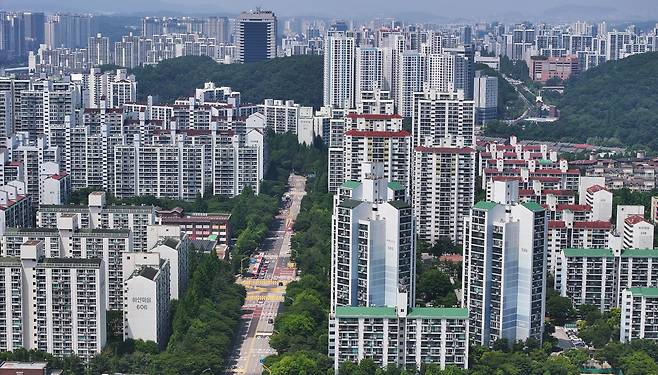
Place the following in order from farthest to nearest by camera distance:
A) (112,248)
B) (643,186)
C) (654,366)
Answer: (643,186), (112,248), (654,366)

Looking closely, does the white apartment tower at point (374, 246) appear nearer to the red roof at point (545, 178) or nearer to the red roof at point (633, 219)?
the red roof at point (633, 219)

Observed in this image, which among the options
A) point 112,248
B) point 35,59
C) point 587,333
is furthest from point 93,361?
point 35,59

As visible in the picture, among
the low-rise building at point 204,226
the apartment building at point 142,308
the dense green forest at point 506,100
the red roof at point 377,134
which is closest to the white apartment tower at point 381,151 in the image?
the red roof at point 377,134

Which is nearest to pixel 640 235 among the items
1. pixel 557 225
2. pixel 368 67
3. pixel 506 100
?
pixel 557 225

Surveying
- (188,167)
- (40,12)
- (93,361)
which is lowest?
(93,361)

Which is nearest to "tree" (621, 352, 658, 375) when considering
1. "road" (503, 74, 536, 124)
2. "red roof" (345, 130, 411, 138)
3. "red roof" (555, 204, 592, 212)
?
"red roof" (555, 204, 592, 212)

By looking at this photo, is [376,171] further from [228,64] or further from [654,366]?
[228,64]
